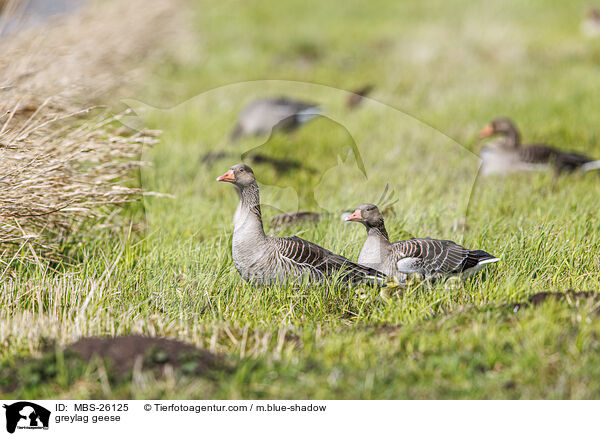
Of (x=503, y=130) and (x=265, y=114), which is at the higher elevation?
(x=503, y=130)

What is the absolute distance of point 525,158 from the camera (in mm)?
7906

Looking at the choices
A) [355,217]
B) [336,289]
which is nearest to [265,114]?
[355,217]

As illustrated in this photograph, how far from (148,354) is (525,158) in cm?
577

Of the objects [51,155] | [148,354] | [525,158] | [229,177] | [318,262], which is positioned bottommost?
[148,354]

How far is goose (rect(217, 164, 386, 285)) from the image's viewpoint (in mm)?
4238

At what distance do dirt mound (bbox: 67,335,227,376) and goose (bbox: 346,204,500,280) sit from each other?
1.29m

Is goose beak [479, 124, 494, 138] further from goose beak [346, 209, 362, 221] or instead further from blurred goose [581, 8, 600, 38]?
blurred goose [581, 8, 600, 38]

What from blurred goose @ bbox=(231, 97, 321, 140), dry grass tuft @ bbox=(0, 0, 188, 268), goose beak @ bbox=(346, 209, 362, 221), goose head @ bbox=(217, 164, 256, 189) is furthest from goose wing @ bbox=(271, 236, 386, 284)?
blurred goose @ bbox=(231, 97, 321, 140)

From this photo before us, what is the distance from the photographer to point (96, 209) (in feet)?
19.3

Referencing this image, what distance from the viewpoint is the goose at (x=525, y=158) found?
25.0ft

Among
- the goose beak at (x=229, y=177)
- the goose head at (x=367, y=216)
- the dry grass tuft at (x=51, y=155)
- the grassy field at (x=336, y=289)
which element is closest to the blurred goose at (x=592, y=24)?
the grassy field at (x=336, y=289)

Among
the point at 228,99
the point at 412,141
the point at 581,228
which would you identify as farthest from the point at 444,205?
the point at 228,99

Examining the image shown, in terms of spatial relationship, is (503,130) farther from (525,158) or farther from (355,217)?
(355,217)
